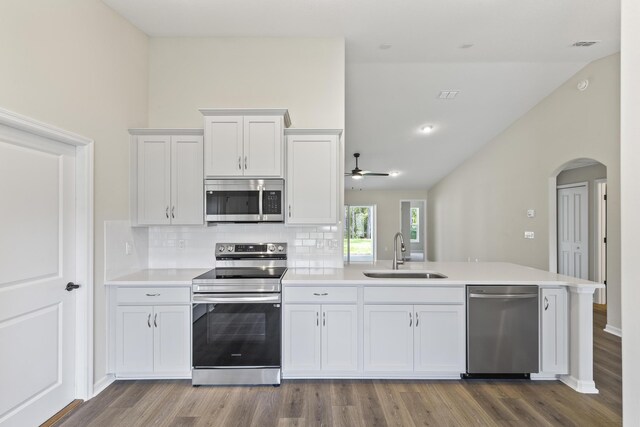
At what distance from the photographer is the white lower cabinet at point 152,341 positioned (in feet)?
8.73

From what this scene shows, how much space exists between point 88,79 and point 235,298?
211 centimetres

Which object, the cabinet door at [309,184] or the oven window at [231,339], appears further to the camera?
Answer: the cabinet door at [309,184]

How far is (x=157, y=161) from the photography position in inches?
120

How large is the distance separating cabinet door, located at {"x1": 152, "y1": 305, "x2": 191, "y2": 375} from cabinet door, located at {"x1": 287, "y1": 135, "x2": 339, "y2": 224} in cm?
127

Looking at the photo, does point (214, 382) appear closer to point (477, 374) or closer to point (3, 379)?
point (3, 379)

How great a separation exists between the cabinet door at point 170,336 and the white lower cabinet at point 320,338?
835 millimetres

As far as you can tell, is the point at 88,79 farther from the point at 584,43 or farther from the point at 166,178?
the point at 584,43

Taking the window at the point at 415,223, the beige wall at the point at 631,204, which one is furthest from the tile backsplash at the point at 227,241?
the window at the point at 415,223

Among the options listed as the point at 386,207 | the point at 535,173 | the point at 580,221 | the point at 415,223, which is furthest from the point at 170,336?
the point at 415,223

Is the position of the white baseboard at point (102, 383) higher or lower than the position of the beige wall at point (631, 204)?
lower

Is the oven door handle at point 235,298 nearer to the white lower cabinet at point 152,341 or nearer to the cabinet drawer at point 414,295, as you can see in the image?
the white lower cabinet at point 152,341

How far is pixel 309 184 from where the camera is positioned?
10.0 feet

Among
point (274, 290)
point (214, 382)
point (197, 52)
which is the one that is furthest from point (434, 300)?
point (197, 52)

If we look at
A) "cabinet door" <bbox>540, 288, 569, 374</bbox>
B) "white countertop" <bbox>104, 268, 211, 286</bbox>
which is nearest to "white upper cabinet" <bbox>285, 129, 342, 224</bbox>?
"white countertop" <bbox>104, 268, 211, 286</bbox>
